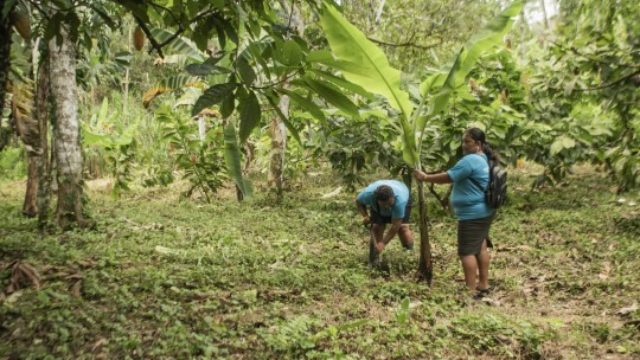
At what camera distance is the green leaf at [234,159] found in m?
2.07

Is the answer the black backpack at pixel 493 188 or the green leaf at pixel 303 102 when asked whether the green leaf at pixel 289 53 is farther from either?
the black backpack at pixel 493 188

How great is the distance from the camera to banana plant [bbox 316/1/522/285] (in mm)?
3803

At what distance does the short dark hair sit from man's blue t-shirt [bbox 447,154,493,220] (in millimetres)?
795

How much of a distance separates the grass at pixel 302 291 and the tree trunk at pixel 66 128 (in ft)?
1.55

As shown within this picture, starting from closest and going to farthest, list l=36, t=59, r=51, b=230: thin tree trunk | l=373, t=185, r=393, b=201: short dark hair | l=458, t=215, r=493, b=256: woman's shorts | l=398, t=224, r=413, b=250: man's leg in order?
l=458, t=215, r=493, b=256: woman's shorts → l=373, t=185, r=393, b=201: short dark hair → l=36, t=59, r=51, b=230: thin tree trunk → l=398, t=224, r=413, b=250: man's leg

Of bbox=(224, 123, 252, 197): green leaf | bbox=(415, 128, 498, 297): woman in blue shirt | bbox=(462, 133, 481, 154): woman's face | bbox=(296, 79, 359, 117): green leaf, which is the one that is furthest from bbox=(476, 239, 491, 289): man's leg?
bbox=(296, 79, 359, 117): green leaf

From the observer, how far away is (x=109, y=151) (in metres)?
10.2

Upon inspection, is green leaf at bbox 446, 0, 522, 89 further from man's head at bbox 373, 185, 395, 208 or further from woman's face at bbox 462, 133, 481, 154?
man's head at bbox 373, 185, 395, 208

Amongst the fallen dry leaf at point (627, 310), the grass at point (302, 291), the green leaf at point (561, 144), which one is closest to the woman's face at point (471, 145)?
the grass at point (302, 291)

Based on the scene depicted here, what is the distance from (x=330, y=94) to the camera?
177 centimetres

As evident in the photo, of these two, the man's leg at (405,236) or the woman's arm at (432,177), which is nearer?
the woman's arm at (432,177)

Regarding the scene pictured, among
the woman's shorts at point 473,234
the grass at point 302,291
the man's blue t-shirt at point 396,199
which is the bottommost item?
the grass at point 302,291

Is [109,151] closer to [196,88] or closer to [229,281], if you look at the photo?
[196,88]

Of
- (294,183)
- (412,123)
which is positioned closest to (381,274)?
(412,123)
